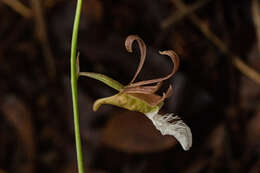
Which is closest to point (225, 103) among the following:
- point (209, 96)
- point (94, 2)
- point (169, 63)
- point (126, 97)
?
point (209, 96)

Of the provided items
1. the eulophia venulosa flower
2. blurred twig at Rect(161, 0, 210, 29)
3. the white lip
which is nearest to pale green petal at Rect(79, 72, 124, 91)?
the eulophia venulosa flower

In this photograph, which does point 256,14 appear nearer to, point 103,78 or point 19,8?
point 19,8

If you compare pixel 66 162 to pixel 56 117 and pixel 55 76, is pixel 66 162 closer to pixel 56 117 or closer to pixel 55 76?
pixel 56 117

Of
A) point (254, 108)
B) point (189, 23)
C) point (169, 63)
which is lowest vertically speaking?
point (254, 108)

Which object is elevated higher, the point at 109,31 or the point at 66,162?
the point at 109,31

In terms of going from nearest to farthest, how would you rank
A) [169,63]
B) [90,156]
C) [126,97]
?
[126,97] → [169,63] → [90,156]

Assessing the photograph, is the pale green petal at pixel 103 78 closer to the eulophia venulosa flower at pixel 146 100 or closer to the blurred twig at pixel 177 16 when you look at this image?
the eulophia venulosa flower at pixel 146 100
